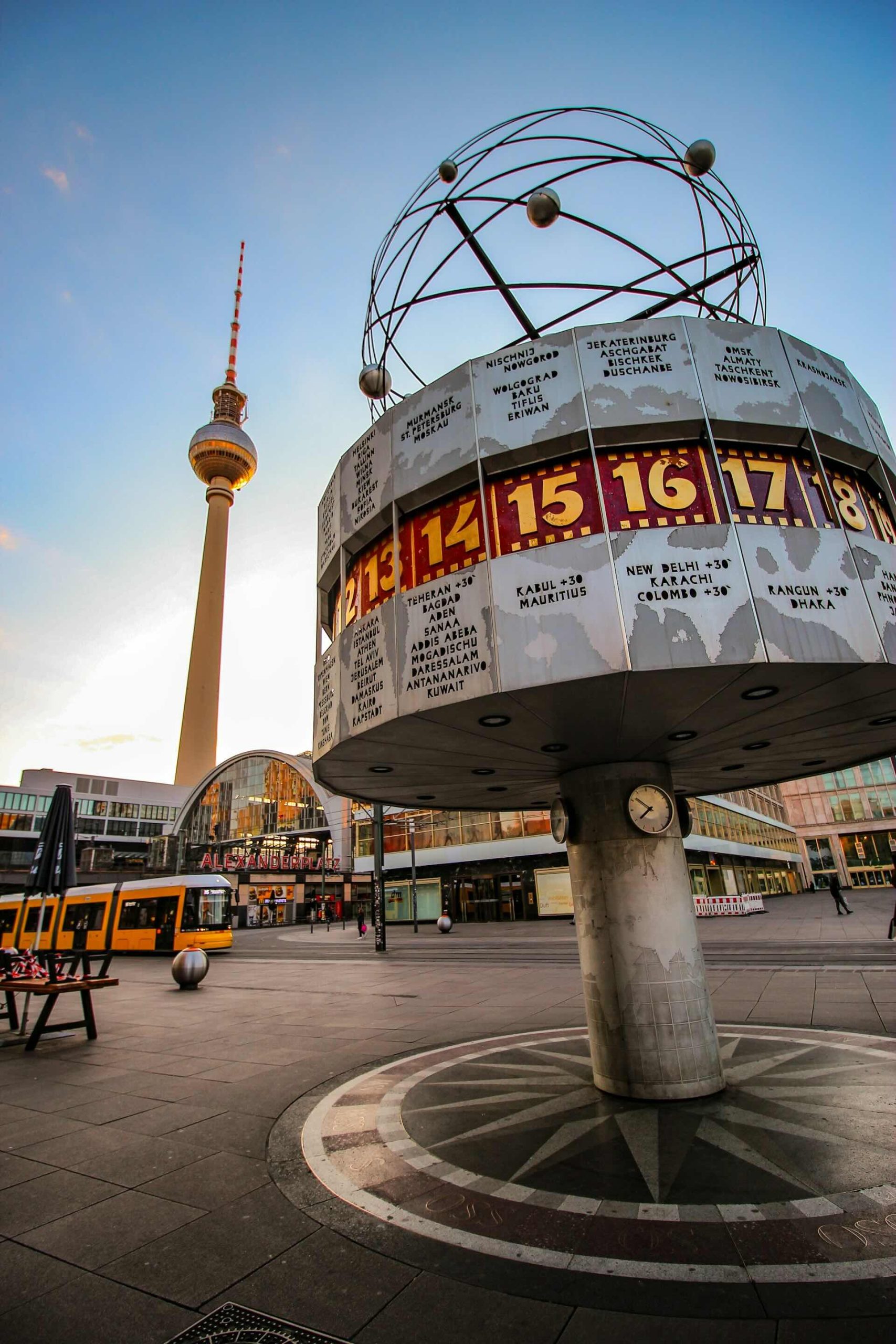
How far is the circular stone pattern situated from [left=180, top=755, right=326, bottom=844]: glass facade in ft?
218

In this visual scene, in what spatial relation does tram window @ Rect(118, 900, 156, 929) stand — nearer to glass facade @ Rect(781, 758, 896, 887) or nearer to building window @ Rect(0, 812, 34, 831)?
glass facade @ Rect(781, 758, 896, 887)

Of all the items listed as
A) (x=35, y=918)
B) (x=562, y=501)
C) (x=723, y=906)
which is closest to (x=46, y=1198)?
(x=562, y=501)

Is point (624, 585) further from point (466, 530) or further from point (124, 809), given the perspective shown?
point (124, 809)

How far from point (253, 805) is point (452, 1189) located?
78442 millimetres

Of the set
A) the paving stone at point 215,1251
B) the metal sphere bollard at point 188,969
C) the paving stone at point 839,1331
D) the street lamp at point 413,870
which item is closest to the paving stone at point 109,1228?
the paving stone at point 215,1251

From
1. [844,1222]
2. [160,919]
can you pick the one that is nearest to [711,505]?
[844,1222]

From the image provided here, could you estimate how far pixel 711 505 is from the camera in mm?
5461

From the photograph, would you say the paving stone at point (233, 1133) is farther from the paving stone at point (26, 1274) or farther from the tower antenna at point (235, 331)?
the tower antenna at point (235, 331)

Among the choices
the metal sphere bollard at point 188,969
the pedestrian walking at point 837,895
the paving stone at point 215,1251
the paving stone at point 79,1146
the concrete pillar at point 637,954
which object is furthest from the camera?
the pedestrian walking at point 837,895

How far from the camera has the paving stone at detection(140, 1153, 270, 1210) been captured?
15.2 feet

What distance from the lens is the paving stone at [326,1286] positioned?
3.20 metres

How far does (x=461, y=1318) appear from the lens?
3160 mm

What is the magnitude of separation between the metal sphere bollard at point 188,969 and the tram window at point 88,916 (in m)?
14.4

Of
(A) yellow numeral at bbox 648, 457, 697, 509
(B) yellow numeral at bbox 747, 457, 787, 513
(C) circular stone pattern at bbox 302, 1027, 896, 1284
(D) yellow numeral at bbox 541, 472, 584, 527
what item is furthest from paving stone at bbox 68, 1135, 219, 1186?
(B) yellow numeral at bbox 747, 457, 787, 513
